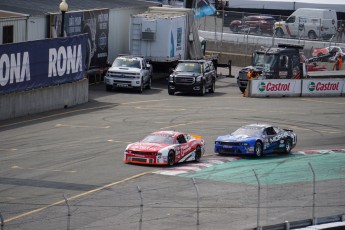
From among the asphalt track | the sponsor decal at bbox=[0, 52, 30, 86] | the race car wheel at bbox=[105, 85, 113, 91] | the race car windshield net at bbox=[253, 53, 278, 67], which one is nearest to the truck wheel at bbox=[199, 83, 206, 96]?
the asphalt track

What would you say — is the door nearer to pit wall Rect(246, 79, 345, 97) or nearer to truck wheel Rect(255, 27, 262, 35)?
pit wall Rect(246, 79, 345, 97)

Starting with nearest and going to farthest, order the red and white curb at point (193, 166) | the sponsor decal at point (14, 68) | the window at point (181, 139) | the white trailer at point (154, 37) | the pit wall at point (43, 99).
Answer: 1. the red and white curb at point (193, 166)
2. the window at point (181, 139)
3. the sponsor decal at point (14, 68)
4. the pit wall at point (43, 99)
5. the white trailer at point (154, 37)

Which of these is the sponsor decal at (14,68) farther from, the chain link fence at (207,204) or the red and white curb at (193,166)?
the chain link fence at (207,204)

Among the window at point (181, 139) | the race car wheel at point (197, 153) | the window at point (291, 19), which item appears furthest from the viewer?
the window at point (291, 19)

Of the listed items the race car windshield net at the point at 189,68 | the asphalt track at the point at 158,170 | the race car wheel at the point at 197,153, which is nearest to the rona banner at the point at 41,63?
the asphalt track at the point at 158,170

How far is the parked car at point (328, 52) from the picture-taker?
6731 centimetres

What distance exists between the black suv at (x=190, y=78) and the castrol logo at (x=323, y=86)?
5891mm

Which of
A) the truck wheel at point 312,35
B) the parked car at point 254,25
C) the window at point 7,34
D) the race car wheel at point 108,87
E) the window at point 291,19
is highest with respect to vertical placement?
the window at point 7,34

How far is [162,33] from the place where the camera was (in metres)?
58.4

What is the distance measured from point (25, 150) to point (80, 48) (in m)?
14.9

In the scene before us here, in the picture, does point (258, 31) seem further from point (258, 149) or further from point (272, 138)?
point (258, 149)

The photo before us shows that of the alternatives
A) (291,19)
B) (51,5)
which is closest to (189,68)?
(51,5)

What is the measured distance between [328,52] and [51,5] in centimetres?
2269

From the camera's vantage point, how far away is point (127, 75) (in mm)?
52906
